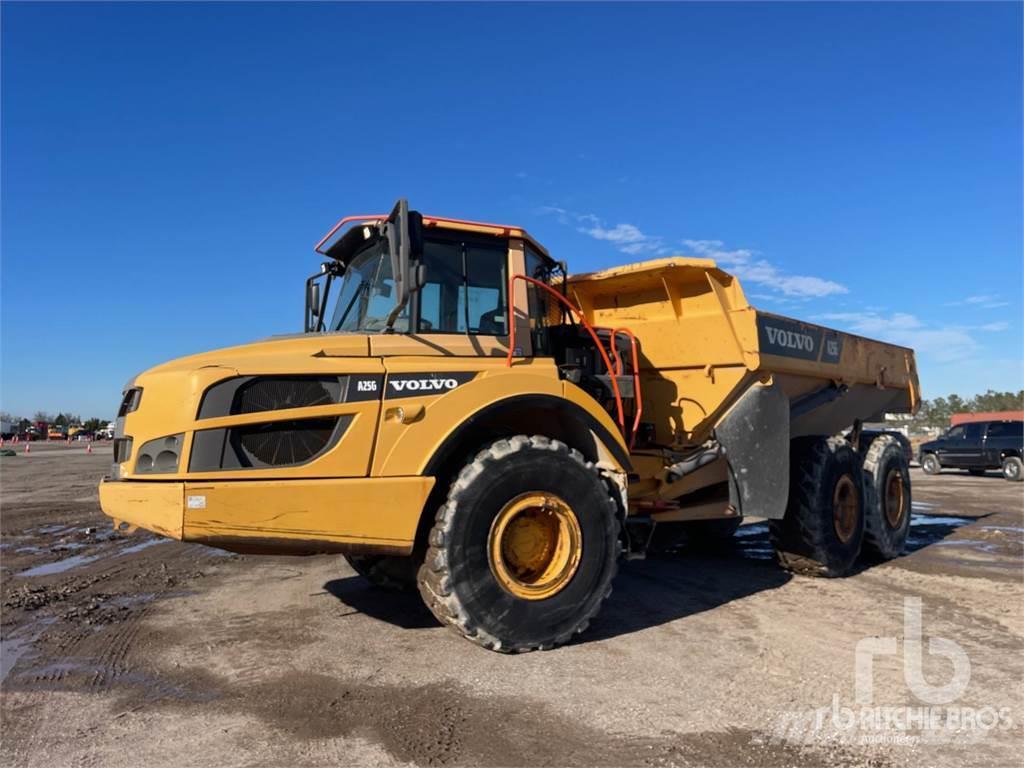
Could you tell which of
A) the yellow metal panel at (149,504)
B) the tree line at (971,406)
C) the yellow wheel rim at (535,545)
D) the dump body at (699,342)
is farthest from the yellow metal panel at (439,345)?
the tree line at (971,406)

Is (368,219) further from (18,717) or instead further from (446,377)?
(18,717)

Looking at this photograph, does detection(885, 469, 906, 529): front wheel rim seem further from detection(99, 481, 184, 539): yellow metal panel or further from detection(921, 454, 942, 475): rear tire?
detection(921, 454, 942, 475): rear tire

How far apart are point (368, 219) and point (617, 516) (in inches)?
106

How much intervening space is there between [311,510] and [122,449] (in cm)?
143

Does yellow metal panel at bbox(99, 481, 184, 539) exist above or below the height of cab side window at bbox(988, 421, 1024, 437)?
below

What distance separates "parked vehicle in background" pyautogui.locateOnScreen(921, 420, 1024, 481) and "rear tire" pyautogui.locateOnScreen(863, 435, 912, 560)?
15.5 m

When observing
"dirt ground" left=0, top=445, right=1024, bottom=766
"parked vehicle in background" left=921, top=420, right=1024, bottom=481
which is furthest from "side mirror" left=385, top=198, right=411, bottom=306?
"parked vehicle in background" left=921, top=420, right=1024, bottom=481

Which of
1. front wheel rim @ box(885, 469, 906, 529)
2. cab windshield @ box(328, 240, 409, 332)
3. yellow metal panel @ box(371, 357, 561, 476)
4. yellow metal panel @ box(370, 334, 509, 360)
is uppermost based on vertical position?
cab windshield @ box(328, 240, 409, 332)

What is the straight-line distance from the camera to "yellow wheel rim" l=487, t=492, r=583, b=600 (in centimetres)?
436

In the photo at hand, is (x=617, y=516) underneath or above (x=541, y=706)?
above

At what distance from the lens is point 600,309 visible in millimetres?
7113

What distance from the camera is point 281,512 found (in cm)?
389

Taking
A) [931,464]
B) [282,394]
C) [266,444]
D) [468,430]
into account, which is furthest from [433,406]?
[931,464]

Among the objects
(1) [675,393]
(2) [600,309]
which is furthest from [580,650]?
(2) [600,309]
